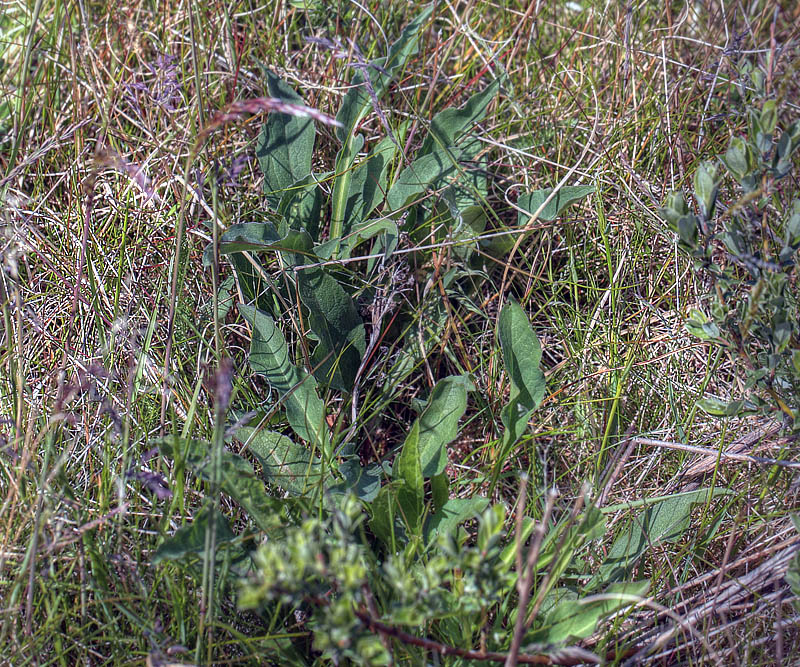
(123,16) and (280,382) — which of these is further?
(123,16)

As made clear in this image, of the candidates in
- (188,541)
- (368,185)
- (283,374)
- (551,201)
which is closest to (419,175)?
(368,185)

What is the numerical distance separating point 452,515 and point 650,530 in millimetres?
446

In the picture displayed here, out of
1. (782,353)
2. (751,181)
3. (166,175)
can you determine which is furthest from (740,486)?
(166,175)

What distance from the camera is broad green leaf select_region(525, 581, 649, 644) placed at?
127cm

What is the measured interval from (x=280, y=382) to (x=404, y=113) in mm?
974

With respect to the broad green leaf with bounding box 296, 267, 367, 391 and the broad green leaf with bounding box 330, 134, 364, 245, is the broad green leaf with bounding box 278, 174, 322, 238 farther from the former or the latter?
the broad green leaf with bounding box 296, 267, 367, 391

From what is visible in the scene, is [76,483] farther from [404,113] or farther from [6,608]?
[404,113]

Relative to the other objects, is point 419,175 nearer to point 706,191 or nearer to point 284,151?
point 284,151

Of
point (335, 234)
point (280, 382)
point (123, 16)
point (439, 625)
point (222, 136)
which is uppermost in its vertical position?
point (123, 16)

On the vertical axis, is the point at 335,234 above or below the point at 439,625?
above

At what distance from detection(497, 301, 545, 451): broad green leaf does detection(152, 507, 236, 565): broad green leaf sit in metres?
0.73

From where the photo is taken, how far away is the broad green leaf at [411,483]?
1.50m

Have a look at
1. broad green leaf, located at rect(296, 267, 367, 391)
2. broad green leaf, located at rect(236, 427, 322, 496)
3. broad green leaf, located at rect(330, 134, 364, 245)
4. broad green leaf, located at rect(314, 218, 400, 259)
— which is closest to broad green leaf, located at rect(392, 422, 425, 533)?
broad green leaf, located at rect(236, 427, 322, 496)

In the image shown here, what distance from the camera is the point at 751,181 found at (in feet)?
4.67
